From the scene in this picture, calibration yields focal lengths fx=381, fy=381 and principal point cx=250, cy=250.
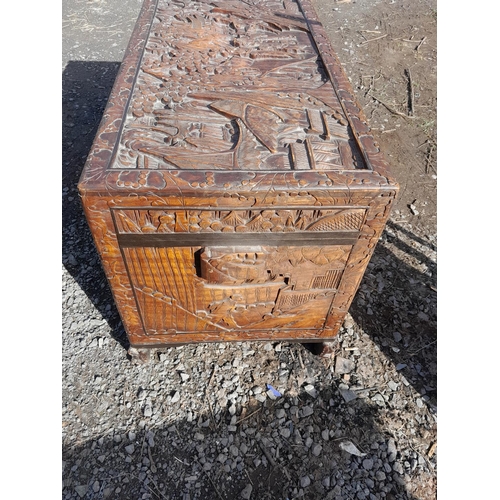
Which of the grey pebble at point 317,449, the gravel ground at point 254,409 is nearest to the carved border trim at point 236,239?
the gravel ground at point 254,409

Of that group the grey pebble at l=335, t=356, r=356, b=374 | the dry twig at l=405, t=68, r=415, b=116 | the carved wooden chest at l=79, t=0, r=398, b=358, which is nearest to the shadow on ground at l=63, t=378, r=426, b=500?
the grey pebble at l=335, t=356, r=356, b=374

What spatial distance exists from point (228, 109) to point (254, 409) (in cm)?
146

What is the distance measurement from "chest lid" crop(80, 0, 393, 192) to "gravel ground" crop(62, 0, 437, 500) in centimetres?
117

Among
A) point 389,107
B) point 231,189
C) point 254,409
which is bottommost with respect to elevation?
point 254,409

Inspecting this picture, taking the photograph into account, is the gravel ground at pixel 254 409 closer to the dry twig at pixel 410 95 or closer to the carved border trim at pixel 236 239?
the carved border trim at pixel 236 239

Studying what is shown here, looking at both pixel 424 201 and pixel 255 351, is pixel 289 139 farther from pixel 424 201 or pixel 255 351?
pixel 424 201

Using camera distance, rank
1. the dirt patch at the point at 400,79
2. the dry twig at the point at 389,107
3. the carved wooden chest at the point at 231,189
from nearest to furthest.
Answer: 1. the carved wooden chest at the point at 231,189
2. the dirt patch at the point at 400,79
3. the dry twig at the point at 389,107

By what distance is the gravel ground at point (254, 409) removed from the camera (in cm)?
174

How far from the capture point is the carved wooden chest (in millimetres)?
1316

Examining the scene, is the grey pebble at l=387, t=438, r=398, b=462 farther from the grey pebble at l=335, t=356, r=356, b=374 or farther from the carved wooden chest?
the carved wooden chest

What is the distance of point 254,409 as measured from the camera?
76.9 inches

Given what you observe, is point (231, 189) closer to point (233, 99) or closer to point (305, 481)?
point (233, 99)

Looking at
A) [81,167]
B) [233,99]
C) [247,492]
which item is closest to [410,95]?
[233,99]

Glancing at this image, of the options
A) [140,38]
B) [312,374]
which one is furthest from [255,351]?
[140,38]
